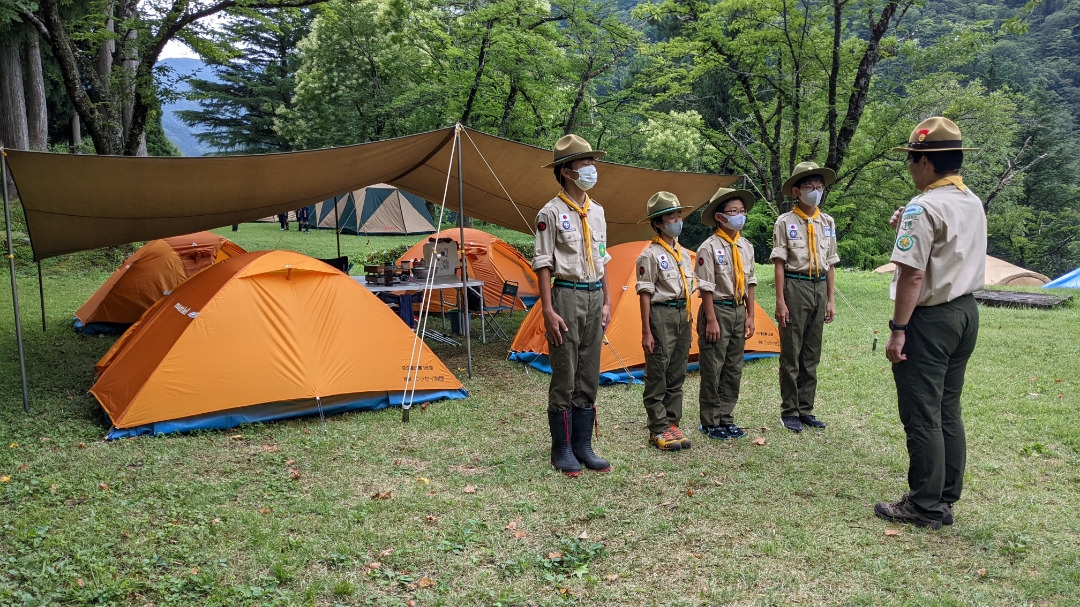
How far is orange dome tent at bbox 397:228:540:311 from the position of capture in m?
9.55

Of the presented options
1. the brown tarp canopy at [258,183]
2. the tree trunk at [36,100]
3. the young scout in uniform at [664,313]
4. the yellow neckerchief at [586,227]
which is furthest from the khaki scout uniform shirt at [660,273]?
the tree trunk at [36,100]

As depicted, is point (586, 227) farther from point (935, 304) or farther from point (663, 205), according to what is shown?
point (935, 304)

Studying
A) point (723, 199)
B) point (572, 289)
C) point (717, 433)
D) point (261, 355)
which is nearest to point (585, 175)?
point (572, 289)

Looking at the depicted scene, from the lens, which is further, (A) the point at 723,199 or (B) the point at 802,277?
(B) the point at 802,277

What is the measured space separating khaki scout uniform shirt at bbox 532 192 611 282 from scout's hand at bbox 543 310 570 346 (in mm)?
229

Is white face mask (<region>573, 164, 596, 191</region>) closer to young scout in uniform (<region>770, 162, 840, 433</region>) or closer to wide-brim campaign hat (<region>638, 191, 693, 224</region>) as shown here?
wide-brim campaign hat (<region>638, 191, 693, 224</region>)

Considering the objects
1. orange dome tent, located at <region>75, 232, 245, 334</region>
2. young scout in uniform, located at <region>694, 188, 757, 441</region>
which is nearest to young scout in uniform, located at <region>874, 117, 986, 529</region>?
young scout in uniform, located at <region>694, 188, 757, 441</region>

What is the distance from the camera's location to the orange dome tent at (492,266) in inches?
376

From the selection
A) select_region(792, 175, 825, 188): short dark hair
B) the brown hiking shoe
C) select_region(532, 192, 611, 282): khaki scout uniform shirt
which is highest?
select_region(792, 175, 825, 188): short dark hair

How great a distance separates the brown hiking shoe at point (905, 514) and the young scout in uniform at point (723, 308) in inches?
54.2

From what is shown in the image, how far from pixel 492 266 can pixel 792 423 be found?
17.7 ft

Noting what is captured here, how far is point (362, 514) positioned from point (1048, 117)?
31.9m

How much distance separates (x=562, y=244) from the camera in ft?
13.0

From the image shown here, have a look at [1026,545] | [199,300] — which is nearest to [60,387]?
[199,300]
